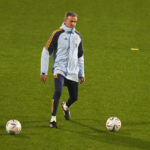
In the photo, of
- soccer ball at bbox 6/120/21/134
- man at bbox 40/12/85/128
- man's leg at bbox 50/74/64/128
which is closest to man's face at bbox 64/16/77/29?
man at bbox 40/12/85/128

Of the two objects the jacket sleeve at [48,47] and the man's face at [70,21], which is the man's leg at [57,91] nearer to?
the jacket sleeve at [48,47]

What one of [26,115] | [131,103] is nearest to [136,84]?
[131,103]

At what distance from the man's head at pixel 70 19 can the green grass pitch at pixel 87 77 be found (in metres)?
2.32

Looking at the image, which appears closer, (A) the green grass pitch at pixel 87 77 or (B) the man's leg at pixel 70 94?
(A) the green grass pitch at pixel 87 77

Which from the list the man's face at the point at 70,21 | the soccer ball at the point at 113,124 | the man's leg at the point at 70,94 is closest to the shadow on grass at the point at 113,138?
the soccer ball at the point at 113,124

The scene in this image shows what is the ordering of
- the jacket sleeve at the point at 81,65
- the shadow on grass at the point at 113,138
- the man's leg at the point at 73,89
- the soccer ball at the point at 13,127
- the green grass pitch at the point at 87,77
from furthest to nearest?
the jacket sleeve at the point at 81,65
the man's leg at the point at 73,89
the green grass pitch at the point at 87,77
the soccer ball at the point at 13,127
the shadow on grass at the point at 113,138

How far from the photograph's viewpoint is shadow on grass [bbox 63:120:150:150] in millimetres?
10508

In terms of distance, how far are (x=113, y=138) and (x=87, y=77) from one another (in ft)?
18.1

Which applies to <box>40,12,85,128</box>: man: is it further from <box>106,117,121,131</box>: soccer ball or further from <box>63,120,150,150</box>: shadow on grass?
<box>106,117,121,131</box>: soccer ball

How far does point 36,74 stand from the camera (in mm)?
16453

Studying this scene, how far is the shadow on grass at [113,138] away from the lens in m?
10.5

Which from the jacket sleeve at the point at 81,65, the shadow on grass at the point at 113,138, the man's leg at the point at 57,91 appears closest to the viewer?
the shadow on grass at the point at 113,138

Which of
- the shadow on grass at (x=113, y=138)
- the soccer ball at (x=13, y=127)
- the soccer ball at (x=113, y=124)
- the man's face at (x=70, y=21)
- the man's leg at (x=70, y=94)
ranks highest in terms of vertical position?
the man's face at (x=70, y=21)

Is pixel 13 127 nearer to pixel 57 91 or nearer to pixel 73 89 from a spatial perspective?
pixel 57 91
